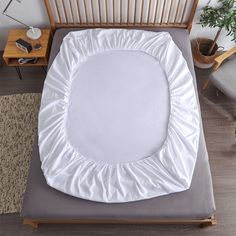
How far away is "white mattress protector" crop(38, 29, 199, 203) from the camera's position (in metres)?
1.91

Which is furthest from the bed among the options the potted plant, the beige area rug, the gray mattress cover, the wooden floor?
the potted plant

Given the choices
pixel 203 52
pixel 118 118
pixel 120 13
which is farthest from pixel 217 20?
pixel 118 118

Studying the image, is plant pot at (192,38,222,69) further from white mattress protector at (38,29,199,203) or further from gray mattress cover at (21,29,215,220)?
gray mattress cover at (21,29,215,220)

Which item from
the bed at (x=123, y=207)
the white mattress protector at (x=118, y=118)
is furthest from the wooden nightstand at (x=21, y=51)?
the bed at (x=123, y=207)

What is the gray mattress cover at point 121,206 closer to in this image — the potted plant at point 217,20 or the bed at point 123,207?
the bed at point 123,207

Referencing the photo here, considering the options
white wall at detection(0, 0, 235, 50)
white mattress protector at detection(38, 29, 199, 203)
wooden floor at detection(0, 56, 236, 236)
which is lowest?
wooden floor at detection(0, 56, 236, 236)

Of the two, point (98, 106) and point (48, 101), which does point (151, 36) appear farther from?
point (48, 101)

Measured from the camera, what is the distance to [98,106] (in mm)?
2176

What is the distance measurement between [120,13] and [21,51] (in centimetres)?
97

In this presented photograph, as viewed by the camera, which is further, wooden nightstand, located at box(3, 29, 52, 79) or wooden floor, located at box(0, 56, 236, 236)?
wooden nightstand, located at box(3, 29, 52, 79)

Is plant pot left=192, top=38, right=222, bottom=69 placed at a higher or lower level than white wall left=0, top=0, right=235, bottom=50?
lower

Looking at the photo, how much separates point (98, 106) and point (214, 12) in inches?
51.4

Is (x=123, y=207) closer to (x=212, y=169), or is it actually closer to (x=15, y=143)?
(x=212, y=169)

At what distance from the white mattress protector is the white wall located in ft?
1.44
